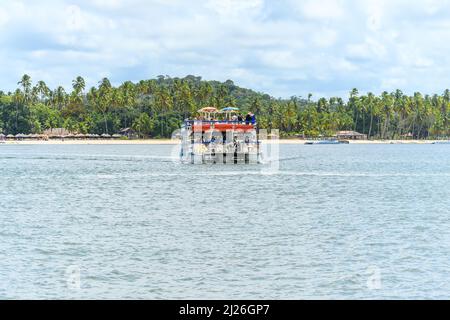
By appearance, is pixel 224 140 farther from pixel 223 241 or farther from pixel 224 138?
pixel 223 241

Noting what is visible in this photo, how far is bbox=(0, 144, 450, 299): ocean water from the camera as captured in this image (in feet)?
91.4

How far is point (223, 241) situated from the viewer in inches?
1495

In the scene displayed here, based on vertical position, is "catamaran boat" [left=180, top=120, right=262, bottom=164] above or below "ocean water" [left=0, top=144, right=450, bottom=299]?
above

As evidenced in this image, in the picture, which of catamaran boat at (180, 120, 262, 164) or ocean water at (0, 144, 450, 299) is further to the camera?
catamaran boat at (180, 120, 262, 164)

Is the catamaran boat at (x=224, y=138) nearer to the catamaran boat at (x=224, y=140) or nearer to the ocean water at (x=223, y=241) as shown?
the catamaran boat at (x=224, y=140)

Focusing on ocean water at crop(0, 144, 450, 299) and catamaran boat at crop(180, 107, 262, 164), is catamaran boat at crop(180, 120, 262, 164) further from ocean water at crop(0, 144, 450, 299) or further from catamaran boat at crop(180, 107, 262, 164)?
ocean water at crop(0, 144, 450, 299)

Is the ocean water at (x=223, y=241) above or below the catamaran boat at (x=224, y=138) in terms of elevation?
below

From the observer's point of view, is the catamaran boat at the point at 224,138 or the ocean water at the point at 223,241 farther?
the catamaran boat at the point at 224,138

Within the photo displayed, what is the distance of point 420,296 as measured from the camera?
2655 centimetres

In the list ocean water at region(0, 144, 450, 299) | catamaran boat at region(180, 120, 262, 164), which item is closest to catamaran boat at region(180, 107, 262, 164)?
catamaran boat at region(180, 120, 262, 164)

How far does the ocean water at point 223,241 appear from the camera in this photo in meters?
27.9

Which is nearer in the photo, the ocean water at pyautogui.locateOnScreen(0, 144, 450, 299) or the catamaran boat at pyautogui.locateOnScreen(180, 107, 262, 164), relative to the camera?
the ocean water at pyautogui.locateOnScreen(0, 144, 450, 299)

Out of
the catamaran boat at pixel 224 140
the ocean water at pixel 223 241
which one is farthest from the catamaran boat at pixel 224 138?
the ocean water at pixel 223 241
